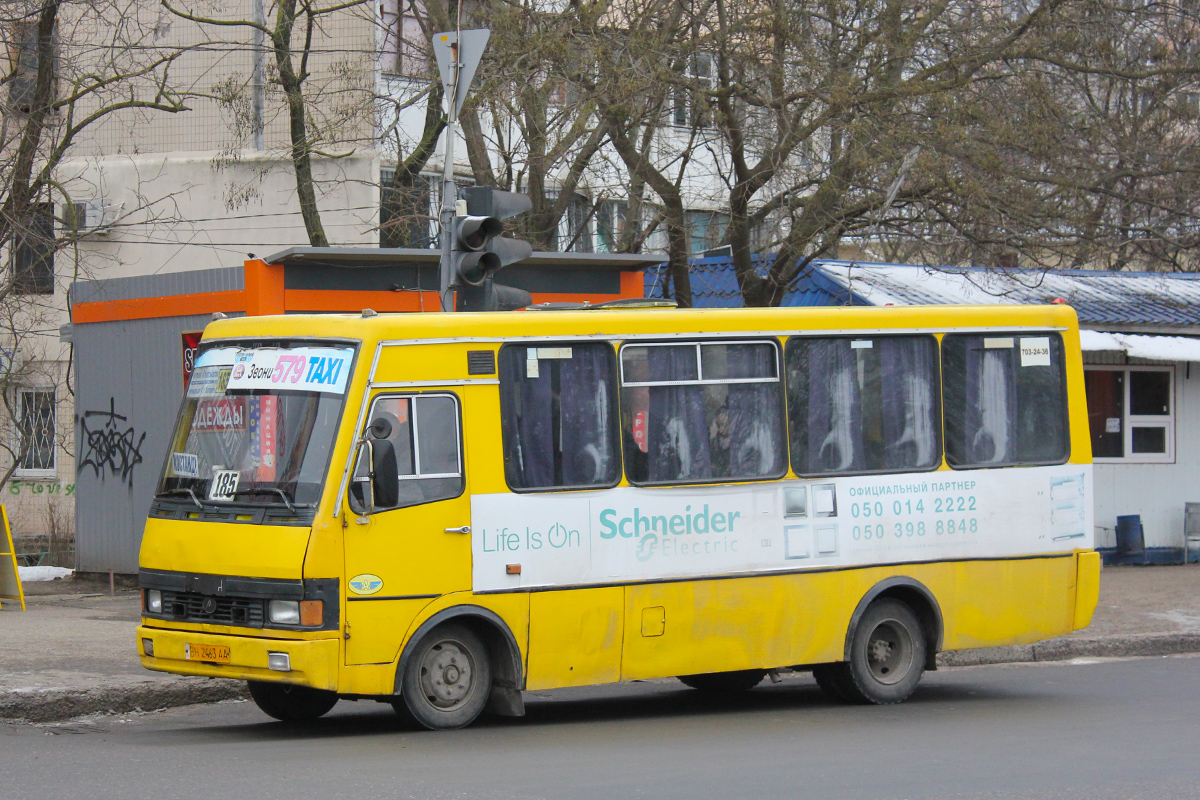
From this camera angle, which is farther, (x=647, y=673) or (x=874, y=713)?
(x=874, y=713)

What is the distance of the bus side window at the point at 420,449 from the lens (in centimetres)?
846

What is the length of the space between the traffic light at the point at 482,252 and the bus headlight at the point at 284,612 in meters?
3.29

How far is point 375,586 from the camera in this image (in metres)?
8.33

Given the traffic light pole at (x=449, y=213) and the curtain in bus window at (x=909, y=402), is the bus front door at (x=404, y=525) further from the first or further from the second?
the curtain in bus window at (x=909, y=402)

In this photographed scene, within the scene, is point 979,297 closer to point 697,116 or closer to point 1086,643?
point 697,116

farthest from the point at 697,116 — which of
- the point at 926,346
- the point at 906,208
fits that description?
the point at 926,346

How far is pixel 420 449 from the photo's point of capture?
28.3 feet

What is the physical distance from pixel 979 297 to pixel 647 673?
441 inches

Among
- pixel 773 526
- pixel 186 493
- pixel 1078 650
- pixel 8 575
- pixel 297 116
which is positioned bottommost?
pixel 1078 650

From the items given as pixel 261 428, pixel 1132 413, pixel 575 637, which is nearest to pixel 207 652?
pixel 261 428

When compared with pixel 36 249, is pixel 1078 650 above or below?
below

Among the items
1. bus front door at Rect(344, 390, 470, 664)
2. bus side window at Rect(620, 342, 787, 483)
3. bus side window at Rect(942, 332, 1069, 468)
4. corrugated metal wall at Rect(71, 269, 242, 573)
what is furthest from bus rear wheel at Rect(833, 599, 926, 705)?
corrugated metal wall at Rect(71, 269, 242, 573)

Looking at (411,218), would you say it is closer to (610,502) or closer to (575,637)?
(610,502)

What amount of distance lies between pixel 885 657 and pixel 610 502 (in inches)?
102
